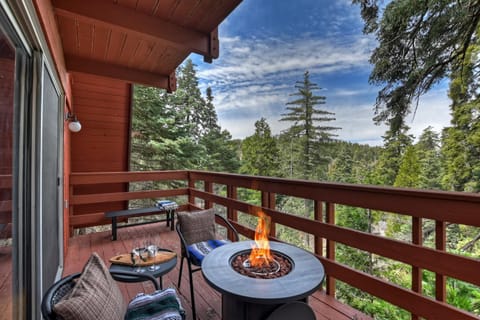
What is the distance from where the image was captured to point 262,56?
17.5m

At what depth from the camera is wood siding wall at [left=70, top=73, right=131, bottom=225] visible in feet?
15.4

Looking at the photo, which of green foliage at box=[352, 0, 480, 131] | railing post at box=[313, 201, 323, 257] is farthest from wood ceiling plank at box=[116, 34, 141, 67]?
green foliage at box=[352, 0, 480, 131]

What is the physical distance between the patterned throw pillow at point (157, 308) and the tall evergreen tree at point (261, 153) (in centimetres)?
1491

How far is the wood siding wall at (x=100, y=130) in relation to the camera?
4.68 metres

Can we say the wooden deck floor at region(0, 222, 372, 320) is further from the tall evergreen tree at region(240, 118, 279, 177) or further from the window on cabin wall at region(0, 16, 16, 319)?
the tall evergreen tree at region(240, 118, 279, 177)

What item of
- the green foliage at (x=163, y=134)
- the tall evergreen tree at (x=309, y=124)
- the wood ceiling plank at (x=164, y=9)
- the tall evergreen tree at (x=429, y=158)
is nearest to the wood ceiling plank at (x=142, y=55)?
the wood ceiling plank at (x=164, y=9)

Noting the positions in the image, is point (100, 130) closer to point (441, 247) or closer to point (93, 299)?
point (93, 299)

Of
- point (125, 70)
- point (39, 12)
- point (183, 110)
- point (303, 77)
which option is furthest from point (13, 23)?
point (303, 77)

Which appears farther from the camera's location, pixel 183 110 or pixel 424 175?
pixel 183 110

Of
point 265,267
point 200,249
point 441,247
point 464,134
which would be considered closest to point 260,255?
point 265,267

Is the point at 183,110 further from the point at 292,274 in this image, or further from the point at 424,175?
the point at 292,274

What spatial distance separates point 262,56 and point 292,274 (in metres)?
18.0

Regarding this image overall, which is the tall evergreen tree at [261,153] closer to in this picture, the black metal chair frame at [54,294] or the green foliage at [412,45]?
the green foliage at [412,45]

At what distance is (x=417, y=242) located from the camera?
5.48 feet
